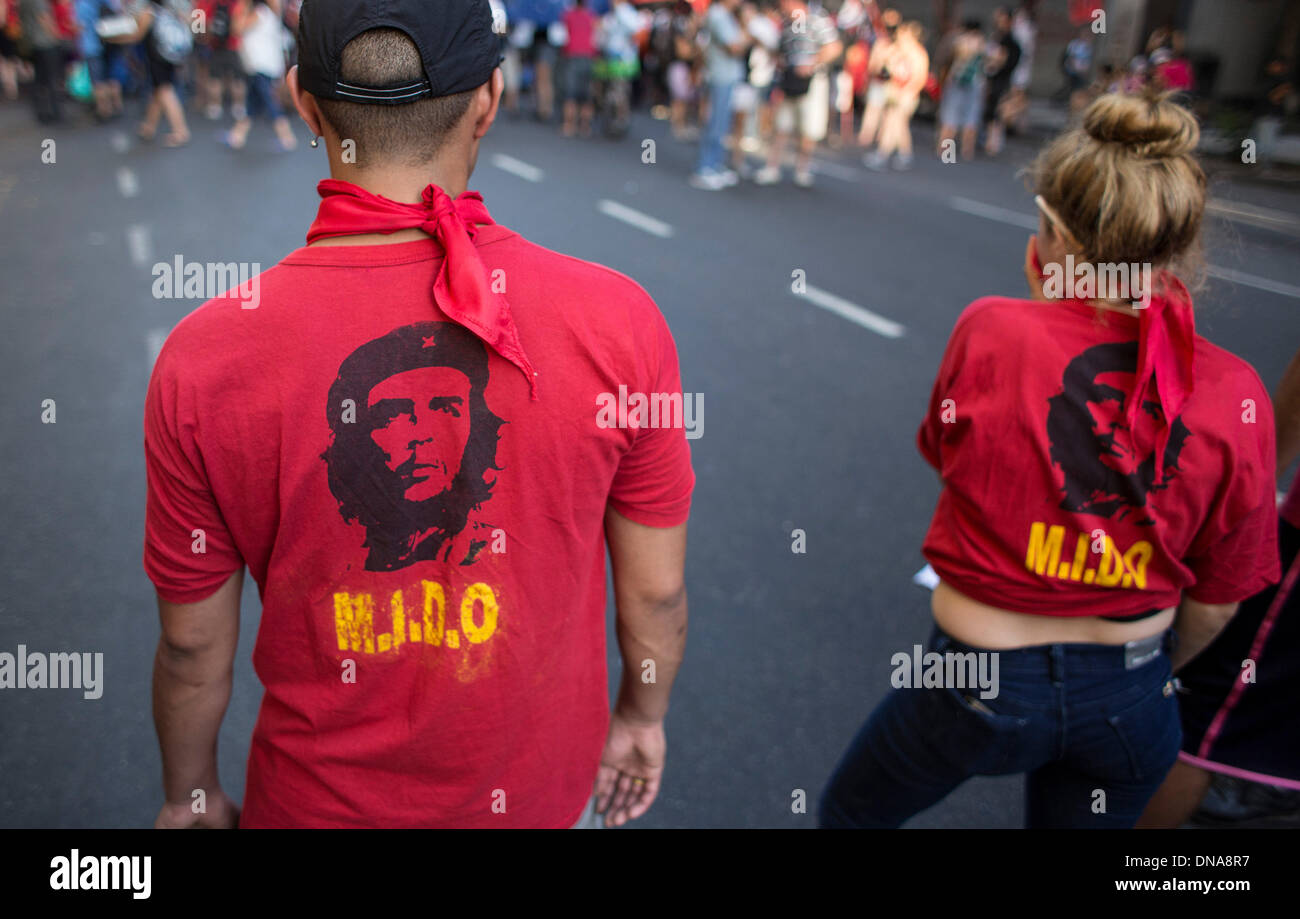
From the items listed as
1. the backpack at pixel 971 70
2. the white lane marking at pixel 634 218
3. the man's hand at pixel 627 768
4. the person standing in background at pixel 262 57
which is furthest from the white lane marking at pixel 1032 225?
the person standing in background at pixel 262 57

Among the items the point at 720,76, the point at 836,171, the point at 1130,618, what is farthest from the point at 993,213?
the point at 1130,618

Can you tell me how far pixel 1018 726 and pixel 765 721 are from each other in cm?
147

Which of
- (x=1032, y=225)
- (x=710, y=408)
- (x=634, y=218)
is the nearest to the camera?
(x=710, y=408)

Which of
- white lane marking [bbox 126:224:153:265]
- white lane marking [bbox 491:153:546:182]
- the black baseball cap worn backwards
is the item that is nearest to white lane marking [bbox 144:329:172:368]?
white lane marking [bbox 126:224:153:265]

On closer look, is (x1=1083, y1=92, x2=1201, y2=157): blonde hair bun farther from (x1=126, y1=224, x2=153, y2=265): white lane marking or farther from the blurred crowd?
the blurred crowd

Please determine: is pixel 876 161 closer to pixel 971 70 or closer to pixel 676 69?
pixel 971 70

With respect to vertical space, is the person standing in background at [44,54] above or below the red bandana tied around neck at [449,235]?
below

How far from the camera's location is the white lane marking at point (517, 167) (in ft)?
36.7

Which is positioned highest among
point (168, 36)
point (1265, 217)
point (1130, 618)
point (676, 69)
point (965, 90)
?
point (1130, 618)

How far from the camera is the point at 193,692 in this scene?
4.82 feet

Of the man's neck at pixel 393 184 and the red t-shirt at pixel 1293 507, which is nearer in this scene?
the man's neck at pixel 393 184

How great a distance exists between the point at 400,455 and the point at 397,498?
57 millimetres

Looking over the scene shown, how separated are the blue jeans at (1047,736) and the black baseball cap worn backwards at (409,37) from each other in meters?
1.31

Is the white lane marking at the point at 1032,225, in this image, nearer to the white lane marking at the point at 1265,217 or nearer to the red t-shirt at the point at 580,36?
the white lane marking at the point at 1265,217
